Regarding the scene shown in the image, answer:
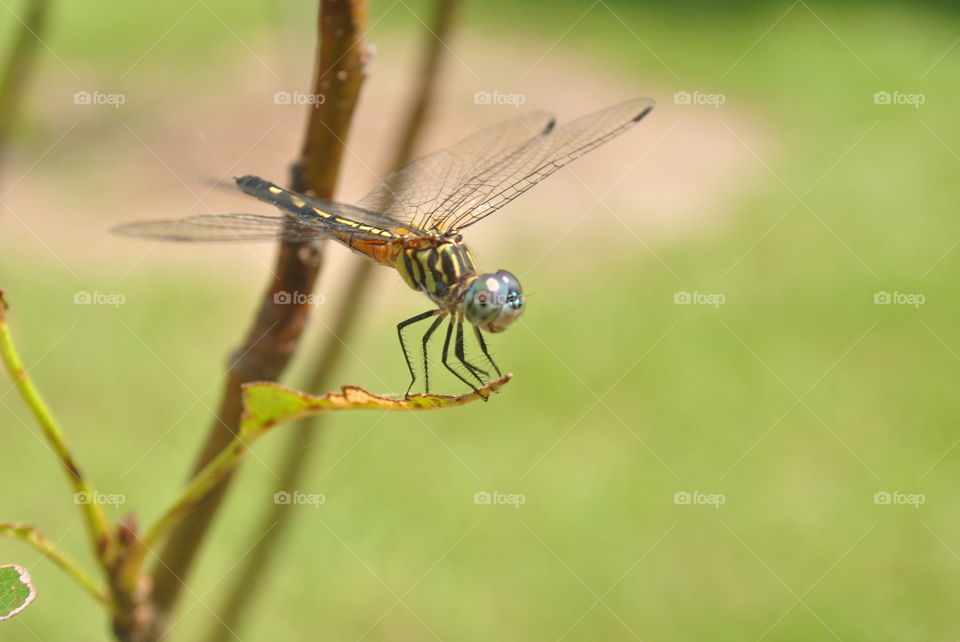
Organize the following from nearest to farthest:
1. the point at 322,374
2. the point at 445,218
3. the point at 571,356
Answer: the point at 322,374
the point at 445,218
the point at 571,356

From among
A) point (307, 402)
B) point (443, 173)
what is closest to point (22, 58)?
point (443, 173)

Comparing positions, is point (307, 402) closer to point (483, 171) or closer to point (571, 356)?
point (483, 171)

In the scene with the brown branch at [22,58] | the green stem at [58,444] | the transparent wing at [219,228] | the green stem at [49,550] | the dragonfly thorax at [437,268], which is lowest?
the green stem at [49,550]

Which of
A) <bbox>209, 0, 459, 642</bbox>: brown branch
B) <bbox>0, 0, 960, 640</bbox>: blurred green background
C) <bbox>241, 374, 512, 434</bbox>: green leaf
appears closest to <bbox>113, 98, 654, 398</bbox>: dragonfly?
<bbox>209, 0, 459, 642</bbox>: brown branch

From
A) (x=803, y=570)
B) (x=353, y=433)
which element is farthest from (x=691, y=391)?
(x=353, y=433)

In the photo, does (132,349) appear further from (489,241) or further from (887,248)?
(887,248)

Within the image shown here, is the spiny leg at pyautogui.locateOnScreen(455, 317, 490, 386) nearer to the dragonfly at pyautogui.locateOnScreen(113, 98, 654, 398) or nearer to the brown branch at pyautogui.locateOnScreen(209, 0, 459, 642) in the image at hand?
the dragonfly at pyautogui.locateOnScreen(113, 98, 654, 398)

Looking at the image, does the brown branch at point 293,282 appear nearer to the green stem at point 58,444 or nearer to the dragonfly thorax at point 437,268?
the green stem at point 58,444

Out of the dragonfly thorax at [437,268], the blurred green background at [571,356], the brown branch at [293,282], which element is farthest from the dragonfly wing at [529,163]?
the brown branch at [293,282]

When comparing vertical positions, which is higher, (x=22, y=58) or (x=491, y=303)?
(x=22, y=58)
